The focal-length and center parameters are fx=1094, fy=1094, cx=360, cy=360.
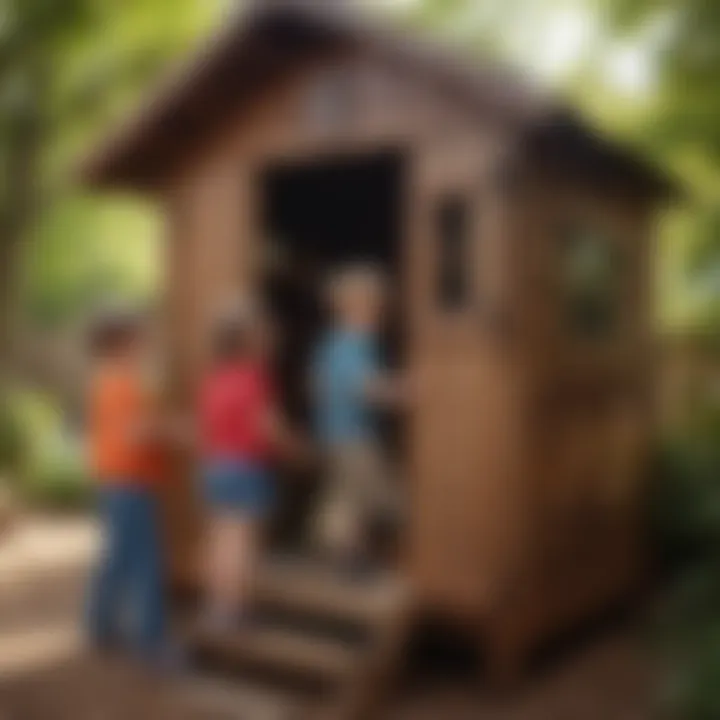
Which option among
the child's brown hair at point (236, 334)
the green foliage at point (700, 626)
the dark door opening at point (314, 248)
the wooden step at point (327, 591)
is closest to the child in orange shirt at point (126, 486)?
the child's brown hair at point (236, 334)

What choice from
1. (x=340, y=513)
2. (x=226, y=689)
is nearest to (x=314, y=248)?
(x=340, y=513)

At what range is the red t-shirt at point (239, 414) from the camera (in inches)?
168

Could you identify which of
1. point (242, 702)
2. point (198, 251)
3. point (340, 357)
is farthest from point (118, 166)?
point (242, 702)

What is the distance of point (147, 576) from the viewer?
4.61 m

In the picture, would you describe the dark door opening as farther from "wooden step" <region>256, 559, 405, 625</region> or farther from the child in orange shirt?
the child in orange shirt

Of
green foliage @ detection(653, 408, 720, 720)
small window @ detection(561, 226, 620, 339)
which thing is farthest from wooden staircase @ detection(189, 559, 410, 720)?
small window @ detection(561, 226, 620, 339)

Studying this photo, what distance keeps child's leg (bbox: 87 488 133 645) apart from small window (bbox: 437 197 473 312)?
1.57 metres

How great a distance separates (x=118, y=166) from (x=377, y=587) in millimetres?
2231

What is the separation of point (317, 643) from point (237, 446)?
857 millimetres

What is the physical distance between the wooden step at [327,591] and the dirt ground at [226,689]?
0.34m

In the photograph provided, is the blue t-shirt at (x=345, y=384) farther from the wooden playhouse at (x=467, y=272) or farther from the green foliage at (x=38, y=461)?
the green foliage at (x=38, y=461)

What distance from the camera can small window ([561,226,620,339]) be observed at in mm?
4668

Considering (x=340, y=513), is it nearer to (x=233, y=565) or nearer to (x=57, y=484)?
(x=233, y=565)

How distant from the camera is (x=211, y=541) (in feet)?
16.4
